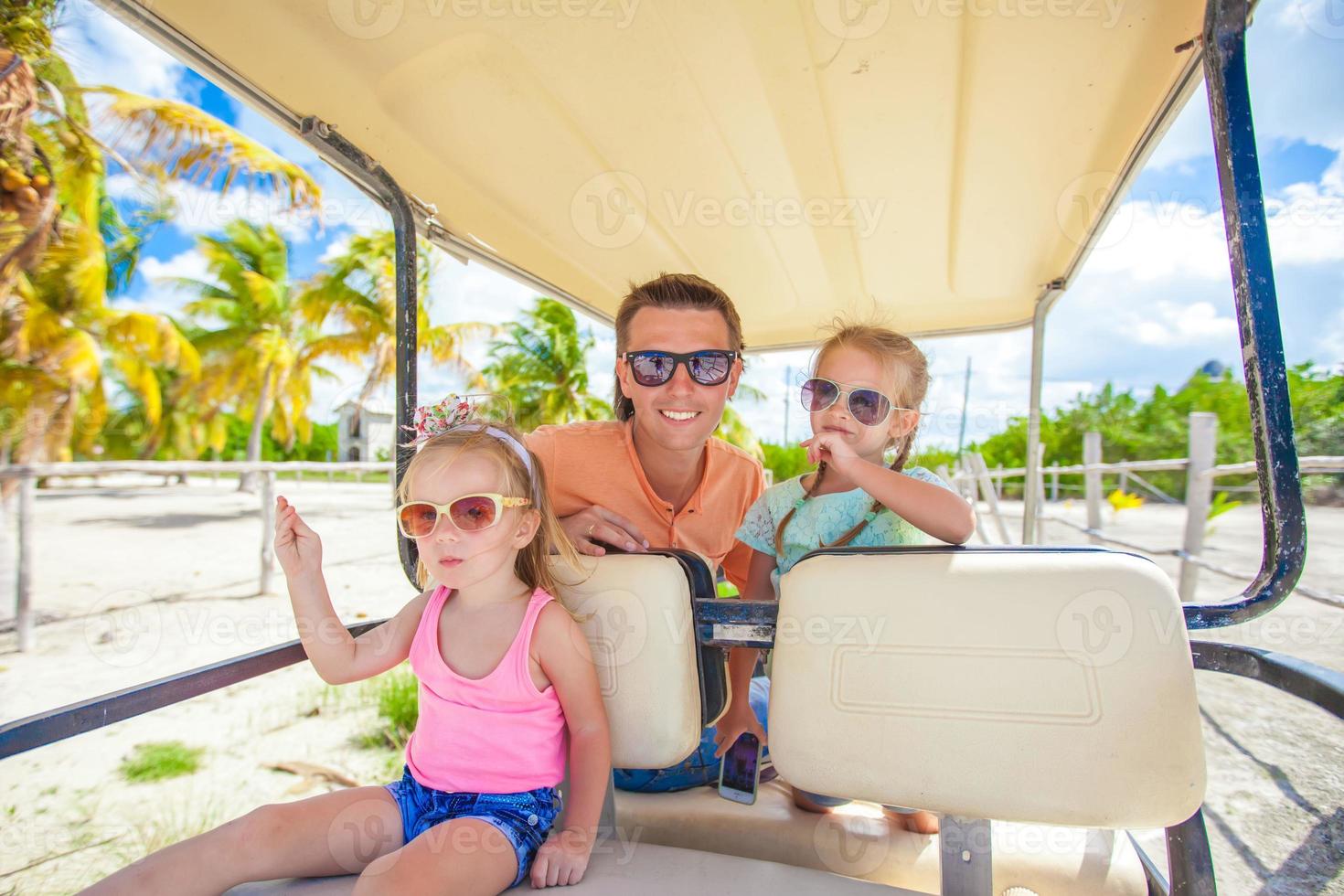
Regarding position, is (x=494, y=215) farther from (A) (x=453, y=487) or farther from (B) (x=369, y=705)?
(B) (x=369, y=705)

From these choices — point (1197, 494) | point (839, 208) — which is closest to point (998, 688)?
point (839, 208)

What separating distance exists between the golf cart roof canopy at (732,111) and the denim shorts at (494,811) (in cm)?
137

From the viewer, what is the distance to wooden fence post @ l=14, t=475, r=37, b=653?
24.2 ft

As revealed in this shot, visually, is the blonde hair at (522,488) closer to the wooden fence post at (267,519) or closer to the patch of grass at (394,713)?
the patch of grass at (394,713)

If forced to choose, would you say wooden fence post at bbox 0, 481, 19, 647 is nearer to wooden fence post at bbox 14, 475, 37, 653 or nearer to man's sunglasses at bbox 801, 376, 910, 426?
wooden fence post at bbox 14, 475, 37, 653

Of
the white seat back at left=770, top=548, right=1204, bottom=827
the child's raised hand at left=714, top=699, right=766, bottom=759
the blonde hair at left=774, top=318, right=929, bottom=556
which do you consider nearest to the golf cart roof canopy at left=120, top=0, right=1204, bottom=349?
the blonde hair at left=774, top=318, right=929, bottom=556

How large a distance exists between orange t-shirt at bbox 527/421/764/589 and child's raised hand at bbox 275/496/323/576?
2.06 ft

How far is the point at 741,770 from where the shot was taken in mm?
1579

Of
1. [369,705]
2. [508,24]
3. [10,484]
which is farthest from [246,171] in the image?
[508,24]

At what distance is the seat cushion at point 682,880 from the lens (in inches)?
45.7

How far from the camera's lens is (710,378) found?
181cm

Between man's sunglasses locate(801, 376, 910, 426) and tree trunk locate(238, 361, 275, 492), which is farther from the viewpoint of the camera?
tree trunk locate(238, 361, 275, 492)

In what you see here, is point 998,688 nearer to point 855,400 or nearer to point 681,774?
point 855,400

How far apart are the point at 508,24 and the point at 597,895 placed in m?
1.49
